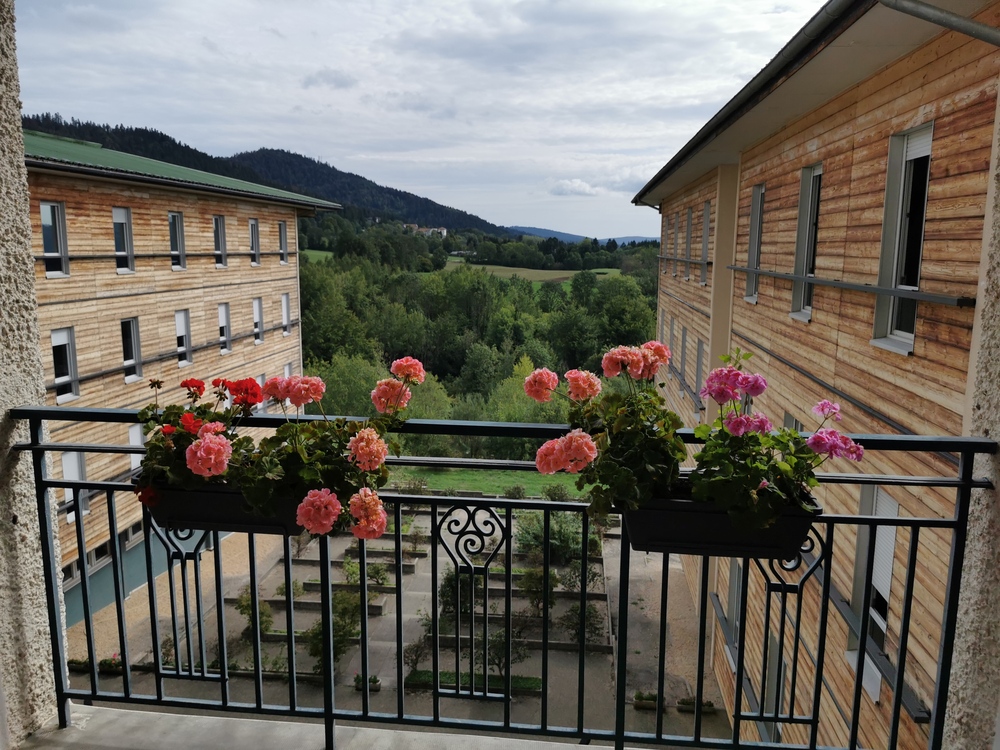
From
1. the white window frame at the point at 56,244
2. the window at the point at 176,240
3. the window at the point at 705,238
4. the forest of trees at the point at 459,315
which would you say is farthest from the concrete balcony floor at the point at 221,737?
the forest of trees at the point at 459,315

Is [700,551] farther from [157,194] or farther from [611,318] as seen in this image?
[611,318]

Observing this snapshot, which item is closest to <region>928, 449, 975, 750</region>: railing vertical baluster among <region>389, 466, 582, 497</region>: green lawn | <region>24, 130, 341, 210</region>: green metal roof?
<region>24, 130, 341, 210</region>: green metal roof

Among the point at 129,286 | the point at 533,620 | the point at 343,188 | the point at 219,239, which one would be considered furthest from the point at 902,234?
the point at 343,188

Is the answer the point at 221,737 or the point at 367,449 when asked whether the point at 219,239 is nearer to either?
the point at 221,737

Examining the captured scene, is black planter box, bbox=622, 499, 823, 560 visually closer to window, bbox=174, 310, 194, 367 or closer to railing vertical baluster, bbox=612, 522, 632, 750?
railing vertical baluster, bbox=612, 522, 632, 750

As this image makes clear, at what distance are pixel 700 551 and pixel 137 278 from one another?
55.5ft

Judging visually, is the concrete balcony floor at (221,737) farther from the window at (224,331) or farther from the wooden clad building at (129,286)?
the window at (224,331)

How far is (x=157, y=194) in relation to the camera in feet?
55.7

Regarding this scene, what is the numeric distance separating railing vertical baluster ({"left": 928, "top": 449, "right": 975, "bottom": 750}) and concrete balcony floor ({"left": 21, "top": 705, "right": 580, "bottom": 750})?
3.84 ft

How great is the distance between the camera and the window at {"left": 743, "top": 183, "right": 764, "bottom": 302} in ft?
32.4

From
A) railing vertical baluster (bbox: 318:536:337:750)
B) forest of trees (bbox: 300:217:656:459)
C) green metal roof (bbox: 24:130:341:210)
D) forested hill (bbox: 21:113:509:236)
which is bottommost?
forest of trees (bbox: 300:217:656:459)

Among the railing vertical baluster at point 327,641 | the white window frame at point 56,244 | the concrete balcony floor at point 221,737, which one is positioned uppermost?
the white window frame at point 56,244

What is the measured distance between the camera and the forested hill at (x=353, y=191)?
77250mm

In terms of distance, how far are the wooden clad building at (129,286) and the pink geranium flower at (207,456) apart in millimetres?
12080
